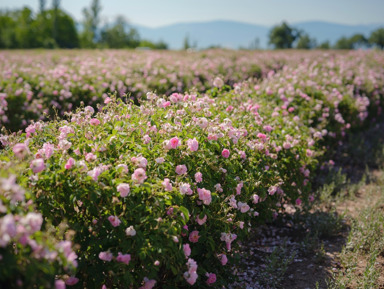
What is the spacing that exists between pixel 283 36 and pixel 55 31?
134 ft

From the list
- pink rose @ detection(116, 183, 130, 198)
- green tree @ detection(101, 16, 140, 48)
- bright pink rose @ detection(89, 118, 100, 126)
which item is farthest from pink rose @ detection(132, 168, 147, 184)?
green tree @ detection(101, 16, 140, 48)

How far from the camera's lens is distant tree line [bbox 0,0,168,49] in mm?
49875

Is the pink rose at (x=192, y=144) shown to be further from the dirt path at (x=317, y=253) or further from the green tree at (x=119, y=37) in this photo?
the green tree at (x=119, y=37)

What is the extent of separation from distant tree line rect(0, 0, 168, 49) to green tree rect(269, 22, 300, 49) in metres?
23.6

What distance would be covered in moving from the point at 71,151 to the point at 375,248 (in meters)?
3.81

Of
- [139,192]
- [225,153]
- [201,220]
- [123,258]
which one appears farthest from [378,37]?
[123,258]

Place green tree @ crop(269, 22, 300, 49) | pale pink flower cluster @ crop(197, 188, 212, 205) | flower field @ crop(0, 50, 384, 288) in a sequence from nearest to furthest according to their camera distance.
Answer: flower field @ crop(0, 50, 384, 288) → pale pink flower cluster @ crop(197, 188, 212, 205) → green tree @ crop(269, 22, 300, 49)

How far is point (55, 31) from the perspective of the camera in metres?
54.5

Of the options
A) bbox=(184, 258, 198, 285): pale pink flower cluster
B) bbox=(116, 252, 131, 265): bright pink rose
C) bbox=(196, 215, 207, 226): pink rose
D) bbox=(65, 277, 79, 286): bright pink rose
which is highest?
bbox=(196, 215, 207, 226): pink rose

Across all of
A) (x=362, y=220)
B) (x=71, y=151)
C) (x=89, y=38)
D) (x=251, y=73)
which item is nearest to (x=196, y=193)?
(x=71, y=151)

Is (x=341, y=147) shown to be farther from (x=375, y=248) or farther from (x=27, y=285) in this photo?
(x=27, y=285)

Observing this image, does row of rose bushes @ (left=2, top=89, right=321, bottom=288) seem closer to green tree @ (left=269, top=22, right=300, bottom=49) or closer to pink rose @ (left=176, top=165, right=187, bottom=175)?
pink rose @ (left=176, top=165, right=187, bottom=175)

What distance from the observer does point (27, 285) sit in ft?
5.63

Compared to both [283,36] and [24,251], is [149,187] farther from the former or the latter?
[283,36]
